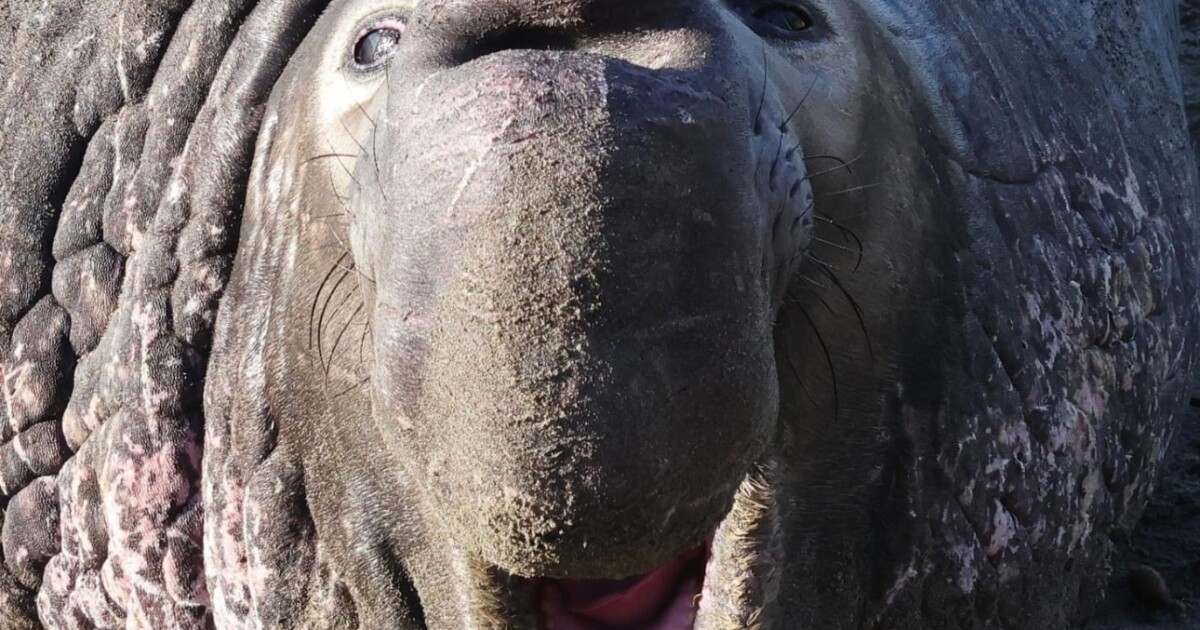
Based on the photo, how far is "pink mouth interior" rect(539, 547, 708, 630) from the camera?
5.53 feet

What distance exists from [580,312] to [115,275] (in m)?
1.56

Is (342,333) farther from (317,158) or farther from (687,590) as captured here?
(687,590)

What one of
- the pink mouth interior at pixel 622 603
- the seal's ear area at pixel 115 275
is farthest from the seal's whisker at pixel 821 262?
the seal's ear area at pixel 115 275

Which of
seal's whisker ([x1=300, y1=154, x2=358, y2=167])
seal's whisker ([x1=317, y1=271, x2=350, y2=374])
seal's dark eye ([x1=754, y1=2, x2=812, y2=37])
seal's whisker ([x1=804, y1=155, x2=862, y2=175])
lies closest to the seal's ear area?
seal's whisker ([x1=300, y1=154, x2=358, y2=167])

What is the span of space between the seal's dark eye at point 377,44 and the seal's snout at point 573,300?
0.53 m

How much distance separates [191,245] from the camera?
2.45m

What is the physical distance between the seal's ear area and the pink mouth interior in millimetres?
923

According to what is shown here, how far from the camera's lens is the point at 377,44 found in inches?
79.0

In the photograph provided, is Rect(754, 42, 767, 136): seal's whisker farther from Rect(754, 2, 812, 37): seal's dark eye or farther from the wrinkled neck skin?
Rect(754, 2, 812, 37): seal's dark eye

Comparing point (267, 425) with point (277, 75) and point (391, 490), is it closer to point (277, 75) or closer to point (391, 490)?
point (391, 490)

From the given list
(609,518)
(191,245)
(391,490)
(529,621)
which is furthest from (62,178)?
(609,518)

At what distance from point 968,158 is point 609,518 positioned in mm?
1378

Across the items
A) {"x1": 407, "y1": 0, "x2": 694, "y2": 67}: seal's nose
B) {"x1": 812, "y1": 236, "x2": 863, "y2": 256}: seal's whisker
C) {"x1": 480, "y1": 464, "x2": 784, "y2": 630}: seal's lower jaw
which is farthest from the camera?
{"x1": 812, "y1": 236, "x2": 863, "y2": 256}: seal's whisker

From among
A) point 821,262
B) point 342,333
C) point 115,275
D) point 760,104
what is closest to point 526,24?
point 760,104
